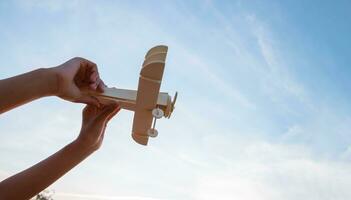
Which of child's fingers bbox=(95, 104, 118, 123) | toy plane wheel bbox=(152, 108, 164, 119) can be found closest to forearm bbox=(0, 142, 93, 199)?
child's fingers bbox=(95, 104, 118, 123)

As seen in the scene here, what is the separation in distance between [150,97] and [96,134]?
2.44ft

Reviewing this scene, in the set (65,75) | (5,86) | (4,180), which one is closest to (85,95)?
(65,75)

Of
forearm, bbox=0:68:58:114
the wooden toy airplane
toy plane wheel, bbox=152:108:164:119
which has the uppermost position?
the wooden toy airplane

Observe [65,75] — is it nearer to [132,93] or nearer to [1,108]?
[1,108]

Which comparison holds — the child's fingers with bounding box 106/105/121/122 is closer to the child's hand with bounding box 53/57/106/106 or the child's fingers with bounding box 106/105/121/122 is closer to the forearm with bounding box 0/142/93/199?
the child's hand with bounding box 53/57/106/106

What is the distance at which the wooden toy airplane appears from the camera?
8.21 feet

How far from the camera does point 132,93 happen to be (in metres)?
2.92

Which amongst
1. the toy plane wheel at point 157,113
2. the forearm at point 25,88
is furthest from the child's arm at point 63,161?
the forearm at point 25,88

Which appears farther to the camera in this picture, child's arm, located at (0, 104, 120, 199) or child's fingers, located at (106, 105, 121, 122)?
child's fingers, located at (106, 105, 121, 122)

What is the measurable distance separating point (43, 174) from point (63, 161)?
0.17 m

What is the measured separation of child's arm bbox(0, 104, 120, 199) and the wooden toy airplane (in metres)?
0.16

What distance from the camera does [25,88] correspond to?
6.23 ft

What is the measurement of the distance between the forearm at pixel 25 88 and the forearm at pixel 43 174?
1.13 meters

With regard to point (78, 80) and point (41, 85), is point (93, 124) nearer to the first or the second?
point (78, 80)
